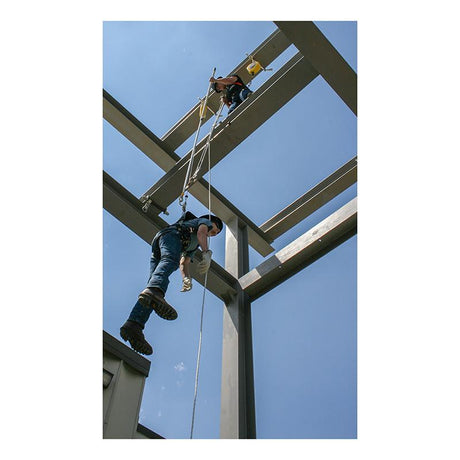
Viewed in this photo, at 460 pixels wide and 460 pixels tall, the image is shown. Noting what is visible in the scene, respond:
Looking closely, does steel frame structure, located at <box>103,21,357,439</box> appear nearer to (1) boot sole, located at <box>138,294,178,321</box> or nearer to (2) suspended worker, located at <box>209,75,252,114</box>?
(2) suspended worker, located at <box>209,75,252,114</box>

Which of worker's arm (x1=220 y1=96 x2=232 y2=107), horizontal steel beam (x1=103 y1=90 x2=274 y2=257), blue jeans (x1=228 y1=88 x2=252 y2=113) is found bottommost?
horizontal steel beam (x1=103 y1=90 x2=274 y2=257)

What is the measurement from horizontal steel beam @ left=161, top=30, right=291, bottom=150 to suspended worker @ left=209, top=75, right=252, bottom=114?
0.13 metres

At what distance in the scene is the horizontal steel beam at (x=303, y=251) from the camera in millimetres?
5367

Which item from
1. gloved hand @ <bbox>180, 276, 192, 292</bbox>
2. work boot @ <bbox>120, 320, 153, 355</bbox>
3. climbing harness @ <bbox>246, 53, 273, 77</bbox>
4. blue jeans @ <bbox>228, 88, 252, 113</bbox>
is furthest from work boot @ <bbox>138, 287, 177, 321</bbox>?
climbing harness @ <bbox>246, 53, 273, 77</bbox>

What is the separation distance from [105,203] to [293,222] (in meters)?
2.58

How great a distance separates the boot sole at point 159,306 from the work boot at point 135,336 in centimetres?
16

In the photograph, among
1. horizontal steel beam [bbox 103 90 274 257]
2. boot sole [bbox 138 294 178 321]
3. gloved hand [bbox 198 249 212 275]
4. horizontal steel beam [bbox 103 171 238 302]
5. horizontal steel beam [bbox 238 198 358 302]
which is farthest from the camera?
horizontal steel beam [bbox 103 90 274 257]

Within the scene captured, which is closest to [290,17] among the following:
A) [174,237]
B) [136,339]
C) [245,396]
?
[174,237]

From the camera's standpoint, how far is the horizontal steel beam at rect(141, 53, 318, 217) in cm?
541

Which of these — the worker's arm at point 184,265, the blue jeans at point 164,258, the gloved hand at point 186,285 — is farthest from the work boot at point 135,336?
the worker's arm at point 184,265

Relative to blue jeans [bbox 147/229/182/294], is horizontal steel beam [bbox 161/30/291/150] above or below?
above

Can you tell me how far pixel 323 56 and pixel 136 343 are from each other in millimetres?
2917

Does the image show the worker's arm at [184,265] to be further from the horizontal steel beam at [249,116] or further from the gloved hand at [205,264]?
the horizontal steel beam at [249,116]

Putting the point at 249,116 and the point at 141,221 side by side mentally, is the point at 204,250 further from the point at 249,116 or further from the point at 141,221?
the point at 249,116
